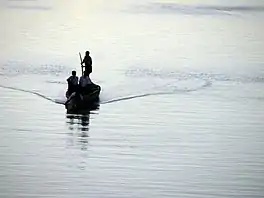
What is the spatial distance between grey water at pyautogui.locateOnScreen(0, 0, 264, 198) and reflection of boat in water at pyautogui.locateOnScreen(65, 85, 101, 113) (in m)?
0.18

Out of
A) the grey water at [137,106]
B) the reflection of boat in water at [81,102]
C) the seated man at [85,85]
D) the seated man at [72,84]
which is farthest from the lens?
the seated man at [85,85]

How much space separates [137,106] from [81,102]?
3.09 ft

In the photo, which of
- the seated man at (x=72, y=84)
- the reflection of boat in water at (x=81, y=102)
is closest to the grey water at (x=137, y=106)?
the reflection of boat in water at (x=81, y=102)

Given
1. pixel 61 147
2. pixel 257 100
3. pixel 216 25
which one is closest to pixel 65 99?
pixel 257 100

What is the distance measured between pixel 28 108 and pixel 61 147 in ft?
11.8

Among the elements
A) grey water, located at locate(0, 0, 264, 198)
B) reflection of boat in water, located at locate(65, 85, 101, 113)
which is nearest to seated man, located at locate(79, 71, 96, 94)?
reflection of boat in water, located at locate(65, 85, 101, 113)

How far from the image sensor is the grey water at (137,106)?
10.1 meters

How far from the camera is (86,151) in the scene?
11594 millimetres

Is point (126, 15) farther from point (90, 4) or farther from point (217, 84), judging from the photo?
point (217, 84)

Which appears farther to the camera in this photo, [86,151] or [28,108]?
[28,108]

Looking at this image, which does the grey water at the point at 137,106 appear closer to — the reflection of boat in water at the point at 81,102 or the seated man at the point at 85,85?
the reflection of boat in water at the point at 81,102

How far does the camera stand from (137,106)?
15906 millimetres

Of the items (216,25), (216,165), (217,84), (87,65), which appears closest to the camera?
(216,165)

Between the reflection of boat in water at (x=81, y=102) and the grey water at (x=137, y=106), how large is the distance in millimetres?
181
